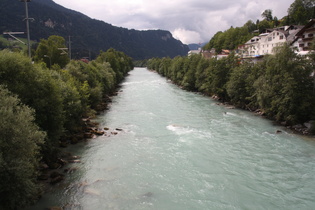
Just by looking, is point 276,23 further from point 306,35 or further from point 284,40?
point 306,35

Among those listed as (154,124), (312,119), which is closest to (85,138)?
(154,124)

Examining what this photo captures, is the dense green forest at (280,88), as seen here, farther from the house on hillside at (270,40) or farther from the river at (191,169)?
the house on hillside at (270,40)

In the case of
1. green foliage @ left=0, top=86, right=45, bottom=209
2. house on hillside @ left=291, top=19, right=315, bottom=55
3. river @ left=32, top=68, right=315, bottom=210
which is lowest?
river @ left=32, top=68, right=315, bottom=210

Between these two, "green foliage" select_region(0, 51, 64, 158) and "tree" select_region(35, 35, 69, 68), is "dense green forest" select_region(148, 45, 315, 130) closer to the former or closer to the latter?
"green foliage" select_region(0, 51, 64, 158)

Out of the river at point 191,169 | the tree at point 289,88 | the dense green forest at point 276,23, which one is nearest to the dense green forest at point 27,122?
the river at point 191,169

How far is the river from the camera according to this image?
1416 cm

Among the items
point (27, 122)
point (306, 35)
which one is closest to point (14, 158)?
point (27, 122)

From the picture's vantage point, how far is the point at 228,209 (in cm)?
1346

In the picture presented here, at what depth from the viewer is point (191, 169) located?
A: 1797cm

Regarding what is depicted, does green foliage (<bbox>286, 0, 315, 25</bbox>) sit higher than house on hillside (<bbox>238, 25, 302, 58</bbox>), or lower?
higher

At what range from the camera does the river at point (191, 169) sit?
1416cm

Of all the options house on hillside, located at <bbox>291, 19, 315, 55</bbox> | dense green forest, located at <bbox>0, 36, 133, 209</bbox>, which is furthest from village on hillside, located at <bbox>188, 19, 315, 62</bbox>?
dense green forest, located at <bbox>0, 36, 133, 209</bbox>

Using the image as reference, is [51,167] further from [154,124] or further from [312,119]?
[312,119]

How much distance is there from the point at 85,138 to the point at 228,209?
1600 cm
